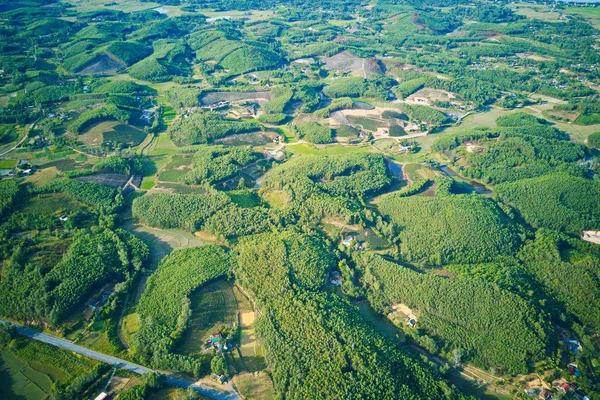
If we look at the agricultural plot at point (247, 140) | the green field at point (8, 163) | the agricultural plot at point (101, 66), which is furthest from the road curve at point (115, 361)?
the agricultural plot at point (101, 66)

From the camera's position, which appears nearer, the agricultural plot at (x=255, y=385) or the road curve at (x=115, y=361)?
the agricultural plot at (x=255, y=385)

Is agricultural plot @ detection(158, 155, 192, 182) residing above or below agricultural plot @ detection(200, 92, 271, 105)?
below

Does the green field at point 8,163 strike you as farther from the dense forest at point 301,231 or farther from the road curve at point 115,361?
the road curve at point 115,361

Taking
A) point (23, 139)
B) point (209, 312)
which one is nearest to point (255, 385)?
point (209, 312)

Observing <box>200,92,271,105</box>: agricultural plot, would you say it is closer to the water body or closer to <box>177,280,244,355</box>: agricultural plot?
the water body

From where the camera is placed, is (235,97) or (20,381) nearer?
(20,381)

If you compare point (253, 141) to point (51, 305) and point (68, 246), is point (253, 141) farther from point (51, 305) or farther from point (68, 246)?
point (51, 305)

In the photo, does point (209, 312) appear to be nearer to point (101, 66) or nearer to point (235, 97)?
point (235, 97)

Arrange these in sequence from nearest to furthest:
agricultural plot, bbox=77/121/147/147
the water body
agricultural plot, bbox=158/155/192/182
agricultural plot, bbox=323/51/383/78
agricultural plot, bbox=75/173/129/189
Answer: agricultural plot, bbox=75/173/129/189 → the water body → agricultural plot, bbox=158/155/192/182 → agricultural plot, bbox=77/121/147/147 → agricultural plot, bbox=323/51/383/78

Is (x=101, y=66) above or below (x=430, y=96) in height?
above

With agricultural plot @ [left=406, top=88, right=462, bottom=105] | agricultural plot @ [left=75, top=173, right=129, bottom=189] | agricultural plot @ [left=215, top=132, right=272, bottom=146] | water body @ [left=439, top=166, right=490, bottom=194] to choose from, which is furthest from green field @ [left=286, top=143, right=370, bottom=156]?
agricultural plot @ [left=75, top=173, right=129, bottom=189]
